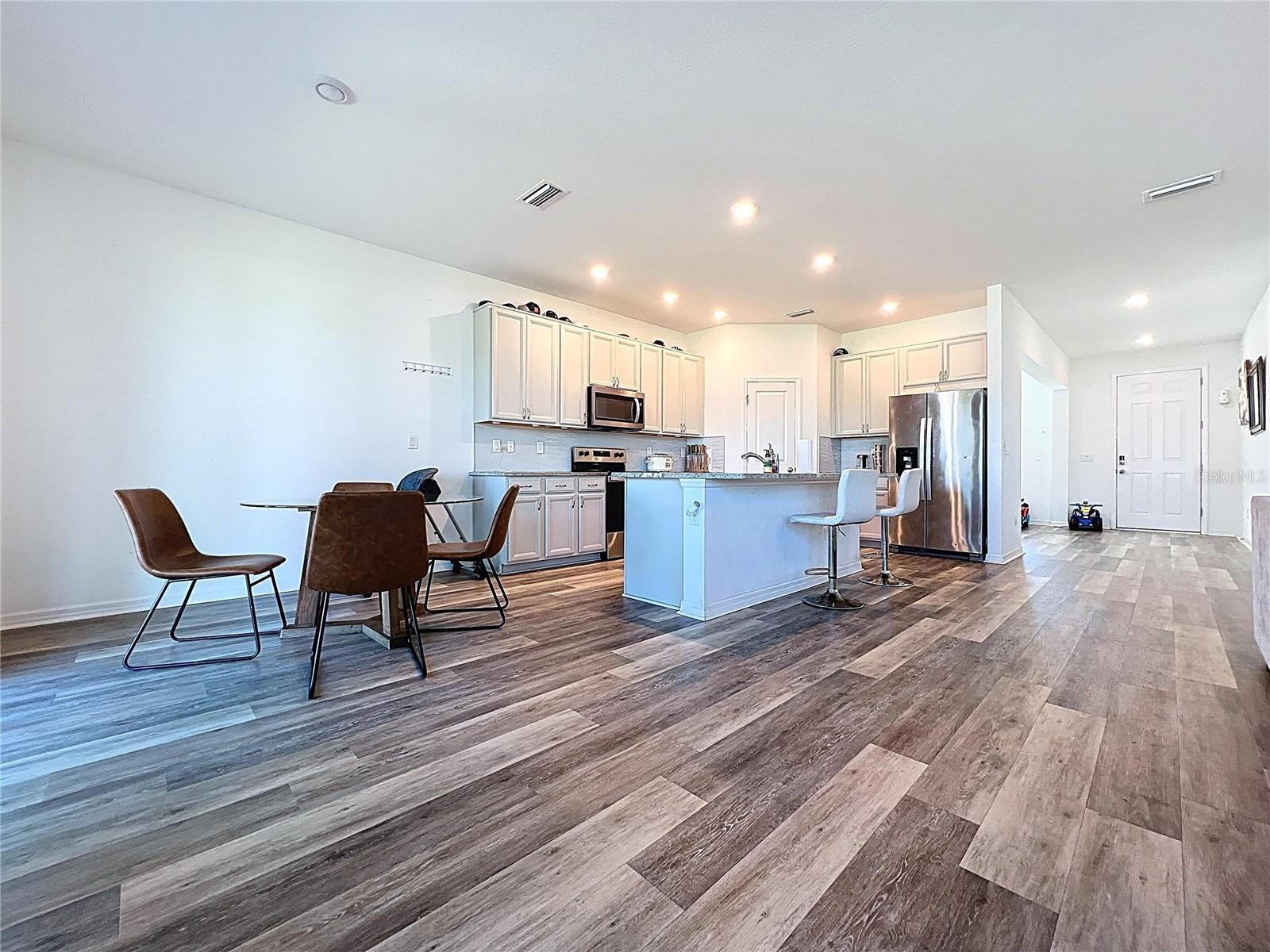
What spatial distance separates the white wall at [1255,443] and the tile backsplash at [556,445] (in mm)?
5256

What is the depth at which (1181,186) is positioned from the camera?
127 inches

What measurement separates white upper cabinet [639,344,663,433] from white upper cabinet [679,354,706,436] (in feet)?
1.43

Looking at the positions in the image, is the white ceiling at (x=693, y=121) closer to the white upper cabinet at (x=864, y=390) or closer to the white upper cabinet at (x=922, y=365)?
the white upper cabinet at (x=922, y=365)

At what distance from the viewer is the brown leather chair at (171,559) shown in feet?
7.86

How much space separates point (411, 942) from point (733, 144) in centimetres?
342

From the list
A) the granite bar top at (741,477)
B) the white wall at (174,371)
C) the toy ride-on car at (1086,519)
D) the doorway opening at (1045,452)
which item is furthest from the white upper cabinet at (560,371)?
the toy ride-on car at (1086,519)

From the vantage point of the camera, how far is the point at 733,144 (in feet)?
9.45

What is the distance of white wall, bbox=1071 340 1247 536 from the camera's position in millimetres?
6941

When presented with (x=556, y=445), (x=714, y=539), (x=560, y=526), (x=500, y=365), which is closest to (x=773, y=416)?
(x=556, y=445)

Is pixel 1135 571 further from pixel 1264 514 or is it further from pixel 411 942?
pixel 411 942

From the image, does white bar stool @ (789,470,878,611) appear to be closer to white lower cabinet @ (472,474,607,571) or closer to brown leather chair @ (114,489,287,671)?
white lower cabinet @ (472,474,607,571)

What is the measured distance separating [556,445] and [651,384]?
1355mm

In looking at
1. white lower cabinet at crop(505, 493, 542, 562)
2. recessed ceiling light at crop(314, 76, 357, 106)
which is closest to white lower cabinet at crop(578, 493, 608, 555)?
white lower cabinet at crop(505, 493, 542, 562)

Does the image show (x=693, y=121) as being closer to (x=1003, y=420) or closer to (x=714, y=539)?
(x=714, y=539)
